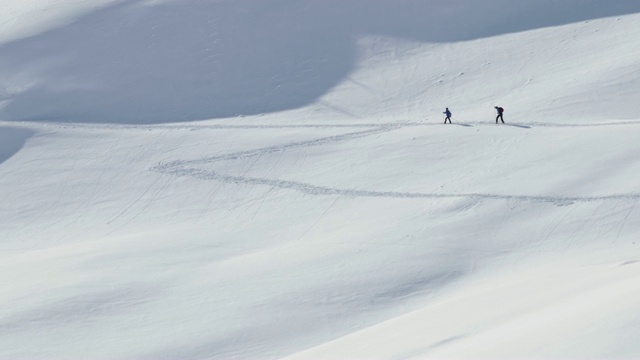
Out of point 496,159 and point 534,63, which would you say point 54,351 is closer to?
point 496,159

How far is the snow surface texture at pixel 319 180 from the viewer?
20562 millimetres

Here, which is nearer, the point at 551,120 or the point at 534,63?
the point at 551,120

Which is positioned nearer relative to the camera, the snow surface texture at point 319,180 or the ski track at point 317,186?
the snow surface texture at point 319,180

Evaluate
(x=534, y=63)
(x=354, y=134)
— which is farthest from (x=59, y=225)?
(x=534, y=63)

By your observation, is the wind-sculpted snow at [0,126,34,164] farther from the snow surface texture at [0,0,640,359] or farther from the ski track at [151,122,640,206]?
the ski track at [151,122,640,206]

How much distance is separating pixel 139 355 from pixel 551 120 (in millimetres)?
14456

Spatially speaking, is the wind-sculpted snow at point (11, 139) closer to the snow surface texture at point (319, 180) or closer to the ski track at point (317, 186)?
the snow surface texture at point (319, 180)

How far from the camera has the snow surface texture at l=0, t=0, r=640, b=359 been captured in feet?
67.5

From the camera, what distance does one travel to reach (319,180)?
90.4 feet

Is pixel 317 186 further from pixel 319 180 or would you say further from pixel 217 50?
pixel 217 50

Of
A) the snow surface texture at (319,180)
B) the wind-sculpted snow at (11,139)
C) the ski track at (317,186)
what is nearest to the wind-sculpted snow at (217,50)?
the snow surface texture at (319,180)

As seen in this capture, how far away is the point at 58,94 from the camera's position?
112ft

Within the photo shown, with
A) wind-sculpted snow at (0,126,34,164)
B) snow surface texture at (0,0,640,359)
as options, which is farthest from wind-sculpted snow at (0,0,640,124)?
wind-sculpted snow at (0,126,34,164)

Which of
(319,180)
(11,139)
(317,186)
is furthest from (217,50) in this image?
(317,186)
